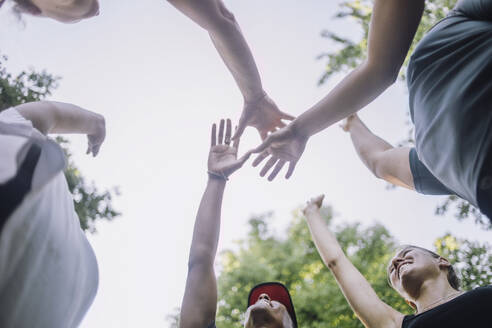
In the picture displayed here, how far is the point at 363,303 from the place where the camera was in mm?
2307

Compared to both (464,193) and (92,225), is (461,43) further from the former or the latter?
(92,225)

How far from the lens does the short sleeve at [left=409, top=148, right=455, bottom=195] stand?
67.9 inches

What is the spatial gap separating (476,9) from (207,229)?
1.62m

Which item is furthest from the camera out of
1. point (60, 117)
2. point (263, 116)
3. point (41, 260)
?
point (263, 116)

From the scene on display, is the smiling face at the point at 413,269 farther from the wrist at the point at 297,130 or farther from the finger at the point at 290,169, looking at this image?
the wrist at the point at 297,130

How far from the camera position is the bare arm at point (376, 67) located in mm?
1194

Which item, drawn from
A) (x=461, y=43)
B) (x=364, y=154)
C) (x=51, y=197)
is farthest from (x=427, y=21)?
(x=51, y=197)

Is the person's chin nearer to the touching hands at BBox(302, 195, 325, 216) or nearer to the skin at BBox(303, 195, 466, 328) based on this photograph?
the skin at BBox(303, 195, 466, 328)

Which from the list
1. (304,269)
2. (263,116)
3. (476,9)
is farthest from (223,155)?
(304,269)

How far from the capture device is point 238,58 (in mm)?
2500

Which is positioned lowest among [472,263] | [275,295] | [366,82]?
[472,263]

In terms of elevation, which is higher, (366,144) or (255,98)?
(255,98)

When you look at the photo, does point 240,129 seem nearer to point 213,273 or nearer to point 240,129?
point 240,129

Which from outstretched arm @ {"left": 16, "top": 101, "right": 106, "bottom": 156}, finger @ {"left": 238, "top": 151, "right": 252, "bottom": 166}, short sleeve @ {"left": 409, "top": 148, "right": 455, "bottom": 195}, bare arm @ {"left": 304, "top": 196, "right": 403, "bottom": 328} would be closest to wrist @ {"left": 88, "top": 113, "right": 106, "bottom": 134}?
outstretched arm @ {"left": 16, "top": 101, "right": 106, "bottom": 156}
